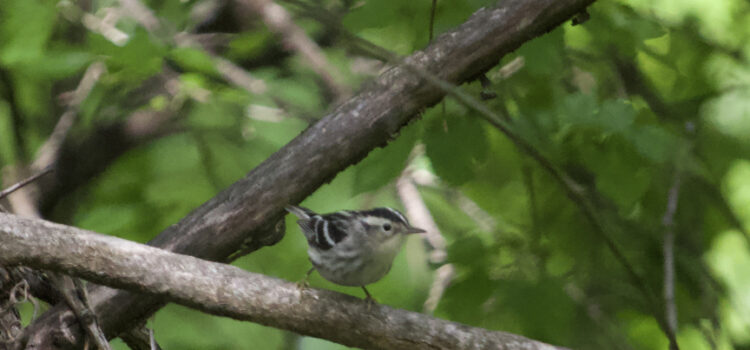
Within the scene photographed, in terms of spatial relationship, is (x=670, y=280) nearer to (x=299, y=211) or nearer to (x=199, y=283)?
(x=299, y=211)

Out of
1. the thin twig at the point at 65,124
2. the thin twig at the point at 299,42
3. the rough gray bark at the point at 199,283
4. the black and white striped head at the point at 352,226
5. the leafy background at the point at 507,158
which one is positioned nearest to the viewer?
the rough gray bark at the point at 199,283

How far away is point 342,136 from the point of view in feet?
7.20

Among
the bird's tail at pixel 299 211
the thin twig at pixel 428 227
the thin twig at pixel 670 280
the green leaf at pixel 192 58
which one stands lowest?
the thin twig at pixel 428 227

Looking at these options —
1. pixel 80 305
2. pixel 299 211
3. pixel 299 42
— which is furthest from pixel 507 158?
pixel 80 305

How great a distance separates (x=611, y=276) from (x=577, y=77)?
44.8 inches

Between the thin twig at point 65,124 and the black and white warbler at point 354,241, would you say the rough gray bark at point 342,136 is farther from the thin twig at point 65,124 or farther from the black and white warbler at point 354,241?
the thin twig at point 65,124

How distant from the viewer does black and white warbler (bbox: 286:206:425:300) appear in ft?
7.92

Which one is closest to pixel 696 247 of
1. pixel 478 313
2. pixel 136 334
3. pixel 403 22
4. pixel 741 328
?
pixel 741 328

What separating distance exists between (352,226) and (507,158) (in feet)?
3.48

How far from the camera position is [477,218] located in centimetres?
321

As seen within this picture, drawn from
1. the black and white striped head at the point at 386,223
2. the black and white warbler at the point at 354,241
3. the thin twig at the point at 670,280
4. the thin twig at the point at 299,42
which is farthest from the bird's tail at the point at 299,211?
the thin twig at the point at 670,280

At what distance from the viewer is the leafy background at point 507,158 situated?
237 cm

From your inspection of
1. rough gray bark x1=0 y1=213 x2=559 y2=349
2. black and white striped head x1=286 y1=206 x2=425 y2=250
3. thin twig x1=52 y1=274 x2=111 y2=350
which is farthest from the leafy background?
thin twig x1=52 y1=274 x2=111 y2=350

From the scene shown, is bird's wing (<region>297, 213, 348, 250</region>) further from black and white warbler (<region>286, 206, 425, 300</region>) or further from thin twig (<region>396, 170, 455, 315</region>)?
thin twig (<region>396, 170, 455, 315</region>)
